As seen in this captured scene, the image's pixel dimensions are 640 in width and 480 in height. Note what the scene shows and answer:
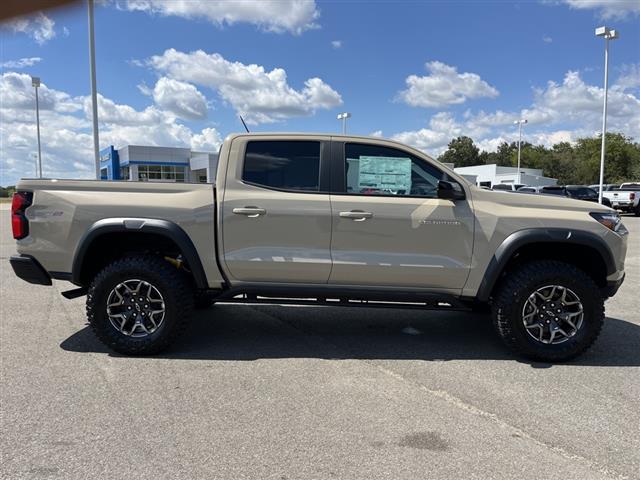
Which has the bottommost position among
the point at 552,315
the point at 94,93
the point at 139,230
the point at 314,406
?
the point at 314,406

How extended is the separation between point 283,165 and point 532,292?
2.48 meters

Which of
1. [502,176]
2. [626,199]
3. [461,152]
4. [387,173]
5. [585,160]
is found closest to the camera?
[387,173]

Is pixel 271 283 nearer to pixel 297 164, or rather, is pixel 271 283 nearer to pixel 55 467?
pixel 297 164

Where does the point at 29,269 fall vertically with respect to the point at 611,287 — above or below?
above

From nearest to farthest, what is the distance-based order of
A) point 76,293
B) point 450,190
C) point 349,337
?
1. point 450,190
2. point 76,293
3. point 349,337

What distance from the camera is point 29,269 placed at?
4.71 m

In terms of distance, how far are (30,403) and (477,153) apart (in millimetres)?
121672

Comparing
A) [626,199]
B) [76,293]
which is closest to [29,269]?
[76,293]

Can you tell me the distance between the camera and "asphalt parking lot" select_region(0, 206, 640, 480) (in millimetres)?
2984

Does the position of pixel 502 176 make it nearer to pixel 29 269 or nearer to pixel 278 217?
pixel 278 217

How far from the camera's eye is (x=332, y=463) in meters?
2.98

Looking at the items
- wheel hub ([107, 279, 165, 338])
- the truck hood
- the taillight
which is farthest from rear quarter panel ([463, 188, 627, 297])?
the taillight

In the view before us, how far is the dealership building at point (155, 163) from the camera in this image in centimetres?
5091

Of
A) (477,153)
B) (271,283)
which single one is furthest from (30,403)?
(477,153)
